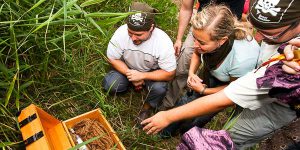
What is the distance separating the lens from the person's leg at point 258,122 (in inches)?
89.3

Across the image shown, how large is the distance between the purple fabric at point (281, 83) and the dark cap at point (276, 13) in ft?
1.10

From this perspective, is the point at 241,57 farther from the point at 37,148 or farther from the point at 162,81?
the point at 37,148

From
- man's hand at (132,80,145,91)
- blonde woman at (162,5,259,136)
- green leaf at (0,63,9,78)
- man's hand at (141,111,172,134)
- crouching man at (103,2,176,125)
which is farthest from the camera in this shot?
man's hand at (132,80,145,91)

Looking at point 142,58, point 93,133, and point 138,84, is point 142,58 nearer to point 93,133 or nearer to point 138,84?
point 138,84

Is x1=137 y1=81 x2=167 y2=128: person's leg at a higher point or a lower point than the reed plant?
lower

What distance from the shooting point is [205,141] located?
197 cm

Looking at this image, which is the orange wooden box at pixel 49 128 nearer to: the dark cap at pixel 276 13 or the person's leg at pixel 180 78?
the person's leg at pixel 180 78

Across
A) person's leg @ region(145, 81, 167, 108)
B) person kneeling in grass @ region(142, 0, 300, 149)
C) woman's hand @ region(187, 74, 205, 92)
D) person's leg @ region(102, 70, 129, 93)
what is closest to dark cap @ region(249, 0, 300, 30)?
person kneeling in grass @ region(142, 0, 300, 149)

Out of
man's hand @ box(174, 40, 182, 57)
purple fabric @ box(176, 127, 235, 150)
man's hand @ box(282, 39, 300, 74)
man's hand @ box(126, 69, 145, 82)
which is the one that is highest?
man's hand @ box(174, 40, 182, 57)

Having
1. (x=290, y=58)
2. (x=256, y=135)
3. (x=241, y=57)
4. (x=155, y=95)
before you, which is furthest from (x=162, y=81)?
(x=290, y=58)

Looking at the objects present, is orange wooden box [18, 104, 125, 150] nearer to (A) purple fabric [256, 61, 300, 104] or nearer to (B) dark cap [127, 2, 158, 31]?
(B) dark cap [127, 2, 158, 31]

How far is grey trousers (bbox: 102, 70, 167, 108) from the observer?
338 centimetres

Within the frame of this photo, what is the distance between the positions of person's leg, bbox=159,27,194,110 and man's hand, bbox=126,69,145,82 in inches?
15.9

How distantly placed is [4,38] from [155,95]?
5.62ft
